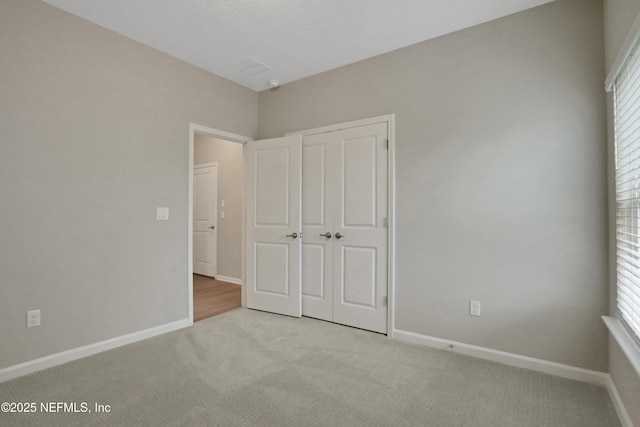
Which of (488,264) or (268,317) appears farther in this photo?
(268,317)

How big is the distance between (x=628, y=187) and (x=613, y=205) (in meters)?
0.33

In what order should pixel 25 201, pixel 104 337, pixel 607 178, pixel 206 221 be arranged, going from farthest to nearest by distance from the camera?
pixel 206 221 < pixel 104 337 < pixel 25 201 < pixel 607 178

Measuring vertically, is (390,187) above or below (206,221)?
above

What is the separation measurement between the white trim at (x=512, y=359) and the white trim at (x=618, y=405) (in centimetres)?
9

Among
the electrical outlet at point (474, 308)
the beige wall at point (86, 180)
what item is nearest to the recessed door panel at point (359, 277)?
the electrical outlet at point (474, 308)

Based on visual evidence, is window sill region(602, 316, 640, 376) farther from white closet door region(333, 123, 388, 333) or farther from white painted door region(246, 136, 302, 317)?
white painted door region(246, 136, 302, 317)

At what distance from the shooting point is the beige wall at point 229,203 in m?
5.12

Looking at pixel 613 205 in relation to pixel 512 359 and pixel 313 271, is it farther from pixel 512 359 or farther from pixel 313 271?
pixel 313 271

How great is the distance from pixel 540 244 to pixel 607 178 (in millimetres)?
599

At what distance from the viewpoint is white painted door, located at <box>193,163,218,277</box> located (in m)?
5.52

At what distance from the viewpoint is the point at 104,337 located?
2607mm

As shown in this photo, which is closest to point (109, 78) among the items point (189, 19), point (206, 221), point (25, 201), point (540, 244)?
point (189, 19)

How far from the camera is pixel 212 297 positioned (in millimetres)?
4305

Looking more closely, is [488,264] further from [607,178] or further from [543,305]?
[607,178]
